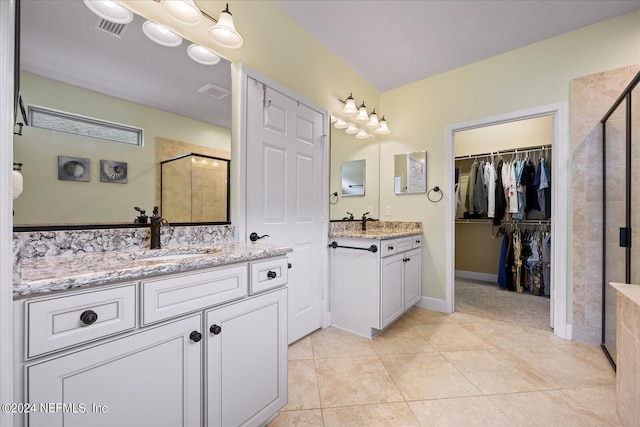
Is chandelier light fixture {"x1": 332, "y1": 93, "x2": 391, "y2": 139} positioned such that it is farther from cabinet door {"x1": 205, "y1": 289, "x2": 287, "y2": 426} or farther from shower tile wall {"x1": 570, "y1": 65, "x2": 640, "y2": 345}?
cabinet door {"x1": 205, "y1": 289, "x2": 287, "y2": 426}

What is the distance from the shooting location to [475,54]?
2.55 meters

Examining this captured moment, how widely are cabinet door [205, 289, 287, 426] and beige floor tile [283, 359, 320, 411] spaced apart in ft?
0.70

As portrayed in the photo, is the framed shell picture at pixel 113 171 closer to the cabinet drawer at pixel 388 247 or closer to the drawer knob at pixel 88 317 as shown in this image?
the drawer knob at pixel 88 317

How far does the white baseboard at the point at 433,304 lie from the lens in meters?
2.79

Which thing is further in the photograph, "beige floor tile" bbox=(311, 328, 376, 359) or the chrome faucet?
"beige floor tile" bbox=(311, 328, 376, 359)

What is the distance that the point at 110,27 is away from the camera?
123 centimetres

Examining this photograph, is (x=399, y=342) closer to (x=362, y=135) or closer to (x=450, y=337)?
(x=450, y=337)

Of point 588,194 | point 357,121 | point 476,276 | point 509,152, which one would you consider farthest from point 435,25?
point 476,276

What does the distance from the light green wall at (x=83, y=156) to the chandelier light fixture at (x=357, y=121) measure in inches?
61.6

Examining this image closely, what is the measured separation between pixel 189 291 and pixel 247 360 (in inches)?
16.6

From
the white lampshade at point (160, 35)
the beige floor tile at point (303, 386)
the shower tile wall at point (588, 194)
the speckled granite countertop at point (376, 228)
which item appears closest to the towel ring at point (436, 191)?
the speckled granite countertop at point (376, 228)

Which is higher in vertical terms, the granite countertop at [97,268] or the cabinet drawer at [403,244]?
the granite countertop at [97,268]

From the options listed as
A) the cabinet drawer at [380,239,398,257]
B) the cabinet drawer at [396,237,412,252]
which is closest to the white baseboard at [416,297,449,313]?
the cabinet drawer at [396,237,412,252]

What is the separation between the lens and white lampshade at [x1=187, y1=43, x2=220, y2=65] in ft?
5.01
